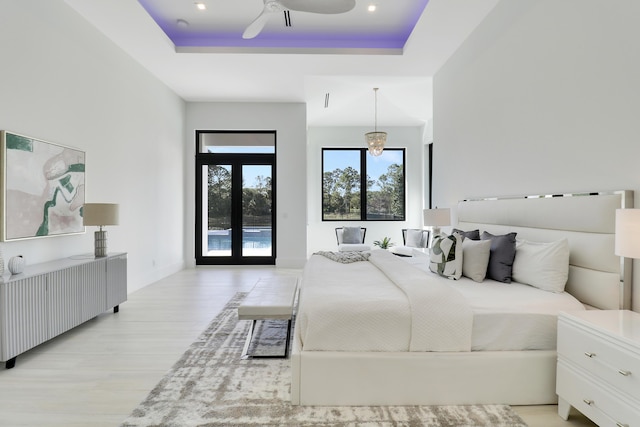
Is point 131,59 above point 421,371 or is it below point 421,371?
above

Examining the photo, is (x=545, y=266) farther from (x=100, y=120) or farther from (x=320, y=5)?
(x=100, y=120)

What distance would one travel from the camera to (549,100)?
274 cm

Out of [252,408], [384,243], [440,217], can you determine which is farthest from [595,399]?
[384,243]

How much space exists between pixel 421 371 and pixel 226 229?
5450 mm

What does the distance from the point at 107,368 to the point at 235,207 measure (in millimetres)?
4461

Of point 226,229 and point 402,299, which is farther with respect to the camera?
point 226,229

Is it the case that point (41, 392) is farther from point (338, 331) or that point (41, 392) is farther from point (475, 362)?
point (475, 362)

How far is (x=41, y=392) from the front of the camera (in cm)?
224

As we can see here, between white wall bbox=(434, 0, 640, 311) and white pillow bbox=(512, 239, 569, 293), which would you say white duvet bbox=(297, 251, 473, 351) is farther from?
white wall bbox=(434, 0, 640, 311)

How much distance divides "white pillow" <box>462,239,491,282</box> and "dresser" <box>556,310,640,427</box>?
823 mm

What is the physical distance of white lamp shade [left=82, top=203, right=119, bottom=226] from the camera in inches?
139

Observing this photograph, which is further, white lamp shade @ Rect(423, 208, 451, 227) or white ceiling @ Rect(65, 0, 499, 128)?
white lamp shade @ Rect(423, 208, 451, 227)

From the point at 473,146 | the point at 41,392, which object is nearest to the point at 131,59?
the point at 41,392

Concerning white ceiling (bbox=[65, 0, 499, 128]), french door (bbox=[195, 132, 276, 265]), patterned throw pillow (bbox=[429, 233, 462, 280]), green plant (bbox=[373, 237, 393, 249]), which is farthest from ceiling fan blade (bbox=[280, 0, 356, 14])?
green plant (bbox=[373, 237, 393, 249])
